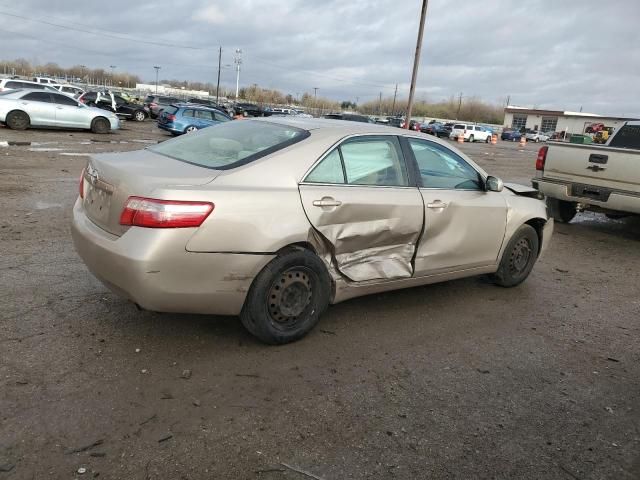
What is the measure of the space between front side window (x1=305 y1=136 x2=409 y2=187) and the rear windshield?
293 mm

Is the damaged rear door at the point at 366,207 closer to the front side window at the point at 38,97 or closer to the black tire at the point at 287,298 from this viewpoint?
the black tire at the point at 287,298

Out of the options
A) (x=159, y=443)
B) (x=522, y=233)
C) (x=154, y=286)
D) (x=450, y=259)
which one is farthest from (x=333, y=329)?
(x=522, y=233)

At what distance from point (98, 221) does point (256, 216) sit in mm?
1090

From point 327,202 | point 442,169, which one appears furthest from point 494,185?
point 327,202

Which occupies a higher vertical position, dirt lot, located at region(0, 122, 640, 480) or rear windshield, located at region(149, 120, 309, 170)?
rear windshield, located at region(149, 120, 309, 170)

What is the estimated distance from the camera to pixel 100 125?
20531 mm

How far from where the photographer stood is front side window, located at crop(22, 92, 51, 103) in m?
18.3

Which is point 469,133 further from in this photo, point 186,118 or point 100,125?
point 100,125

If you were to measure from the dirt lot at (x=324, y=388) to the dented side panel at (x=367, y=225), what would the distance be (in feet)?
1.68

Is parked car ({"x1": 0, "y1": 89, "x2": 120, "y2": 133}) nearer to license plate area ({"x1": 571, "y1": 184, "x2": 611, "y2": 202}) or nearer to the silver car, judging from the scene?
the silver car

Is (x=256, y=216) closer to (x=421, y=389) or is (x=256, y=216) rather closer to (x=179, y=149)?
(x=179, y=149)

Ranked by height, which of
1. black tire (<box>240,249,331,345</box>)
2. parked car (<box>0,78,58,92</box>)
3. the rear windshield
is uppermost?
parked car (<box>0,78,58,92</box>)

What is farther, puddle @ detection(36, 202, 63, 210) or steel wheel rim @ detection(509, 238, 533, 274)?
puddle @ detection(36, 202, 63, 210)

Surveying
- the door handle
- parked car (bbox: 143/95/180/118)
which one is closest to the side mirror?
the door handle
